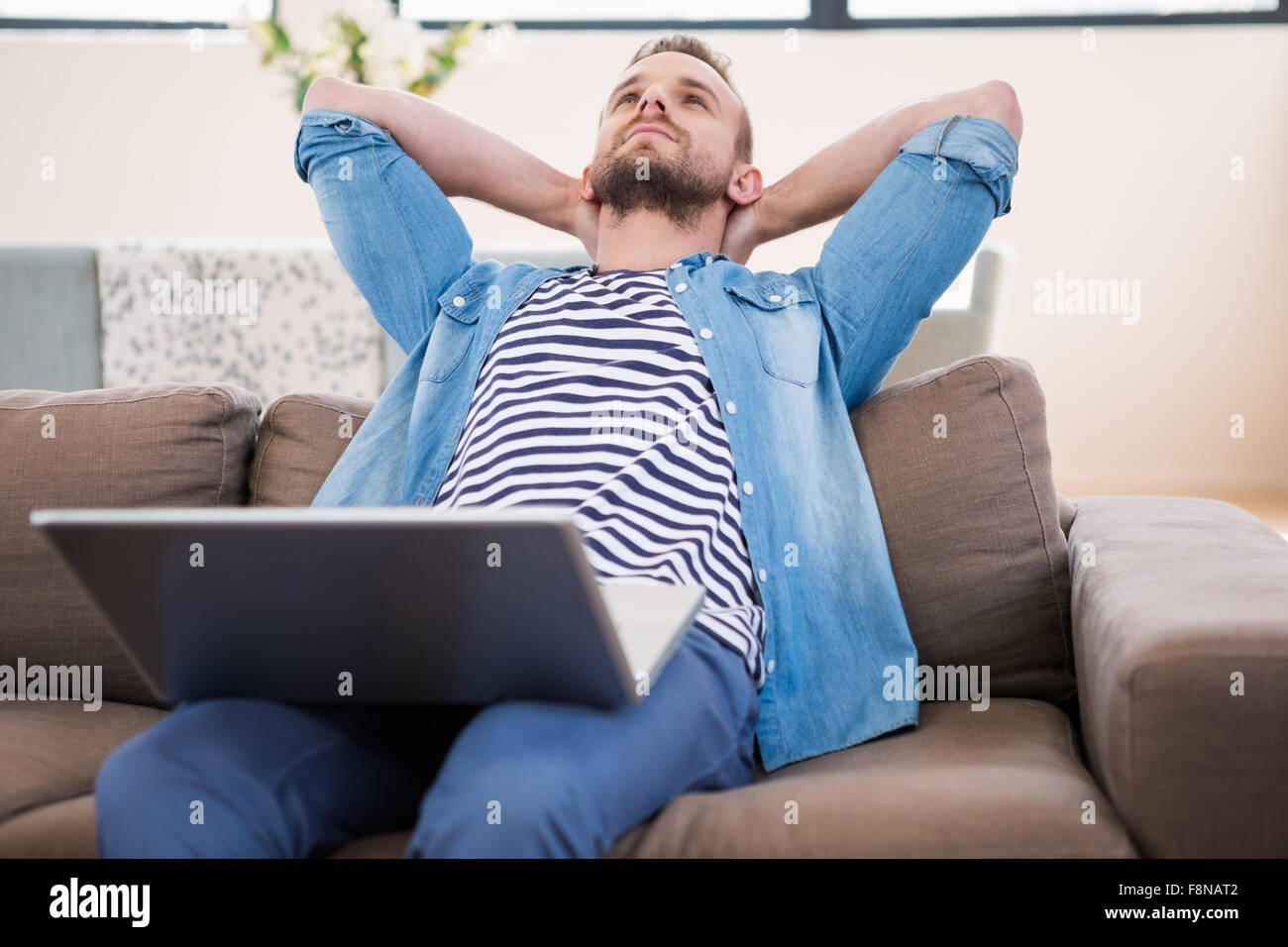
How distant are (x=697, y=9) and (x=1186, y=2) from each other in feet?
6.21

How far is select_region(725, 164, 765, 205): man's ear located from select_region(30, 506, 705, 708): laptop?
2.88 ft

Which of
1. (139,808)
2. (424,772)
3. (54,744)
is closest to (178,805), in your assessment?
(139,808)

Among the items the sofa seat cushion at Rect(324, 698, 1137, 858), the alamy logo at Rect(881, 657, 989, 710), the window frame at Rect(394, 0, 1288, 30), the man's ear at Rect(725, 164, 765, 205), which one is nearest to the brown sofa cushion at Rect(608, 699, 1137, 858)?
the sofa seat cushion at Rect(324, 698, 1137, 858)

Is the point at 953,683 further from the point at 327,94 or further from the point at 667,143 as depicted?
the point at 327,94

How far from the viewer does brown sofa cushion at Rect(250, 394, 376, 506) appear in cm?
149

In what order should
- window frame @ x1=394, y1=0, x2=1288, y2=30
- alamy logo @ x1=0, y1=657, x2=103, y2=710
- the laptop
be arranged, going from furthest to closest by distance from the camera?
window frame @ x1=394, y1=0, x2=1288, y2=30 → alamy logo @ x1=0, y1=657, x2=103, y2=710 → the laptop

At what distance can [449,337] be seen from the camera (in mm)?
1446

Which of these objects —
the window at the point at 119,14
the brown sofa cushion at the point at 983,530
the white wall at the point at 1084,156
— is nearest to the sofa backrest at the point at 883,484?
the brown sofa cushion at the point at 983,530

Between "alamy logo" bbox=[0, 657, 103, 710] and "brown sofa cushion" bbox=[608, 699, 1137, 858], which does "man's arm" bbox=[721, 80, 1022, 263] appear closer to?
"brown sofa cushion" bbox=[608, 699, 1137, 858]

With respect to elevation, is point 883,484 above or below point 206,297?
below

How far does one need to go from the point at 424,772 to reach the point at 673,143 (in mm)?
903
